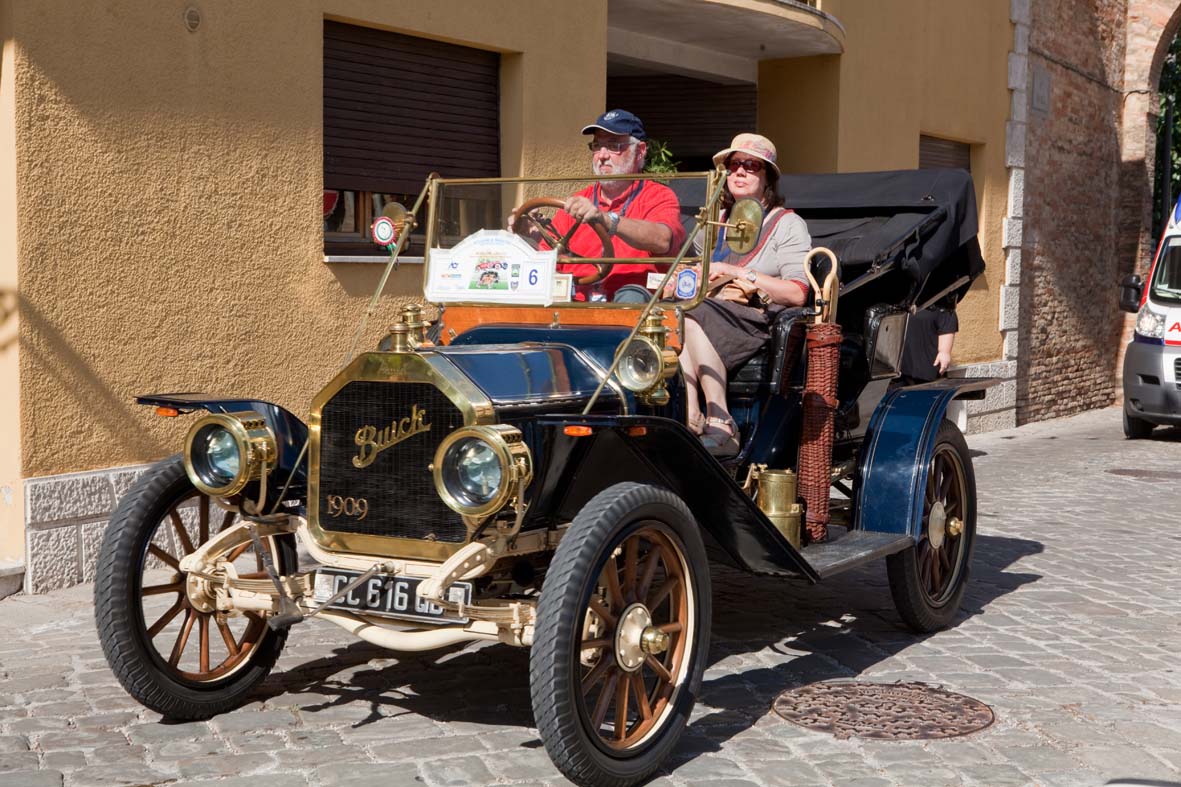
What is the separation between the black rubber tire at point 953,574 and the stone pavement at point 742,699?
95 millimetres

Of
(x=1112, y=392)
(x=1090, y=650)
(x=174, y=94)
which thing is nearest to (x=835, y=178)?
(x=1090, y=650)

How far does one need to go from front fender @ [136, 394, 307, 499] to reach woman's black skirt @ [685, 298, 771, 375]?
1.57m

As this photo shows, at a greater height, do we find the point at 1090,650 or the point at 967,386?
the point at 967,386

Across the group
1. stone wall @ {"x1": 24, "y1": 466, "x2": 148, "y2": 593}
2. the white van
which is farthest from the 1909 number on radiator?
the white van

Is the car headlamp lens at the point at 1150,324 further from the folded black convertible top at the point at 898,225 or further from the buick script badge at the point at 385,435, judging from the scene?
the buick script badge at the point at 385,435

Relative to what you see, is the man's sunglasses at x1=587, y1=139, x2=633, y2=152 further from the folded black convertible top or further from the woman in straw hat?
the folded black convertible top

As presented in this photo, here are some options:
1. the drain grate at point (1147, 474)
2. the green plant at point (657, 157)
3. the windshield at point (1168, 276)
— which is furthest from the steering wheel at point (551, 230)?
the windshield at point (1168, 276)

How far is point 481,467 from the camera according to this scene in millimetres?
4031

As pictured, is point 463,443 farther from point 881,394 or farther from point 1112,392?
point 1112,392

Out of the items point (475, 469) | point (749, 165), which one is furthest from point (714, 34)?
point (475, 469)

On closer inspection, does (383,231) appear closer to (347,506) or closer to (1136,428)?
(347,506)

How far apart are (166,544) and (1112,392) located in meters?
16.7

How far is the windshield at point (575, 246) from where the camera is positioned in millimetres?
5156

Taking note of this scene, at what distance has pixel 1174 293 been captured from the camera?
13508mm
